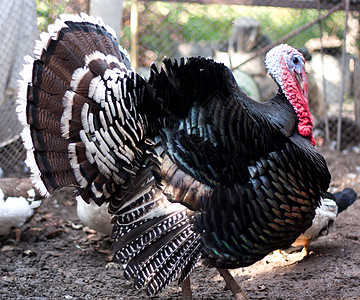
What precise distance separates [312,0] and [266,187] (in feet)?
18.4

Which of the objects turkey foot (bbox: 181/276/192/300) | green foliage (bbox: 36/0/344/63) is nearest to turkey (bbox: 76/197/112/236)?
turkey foot (bbox: 181/276/192/300)

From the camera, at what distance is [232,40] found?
9.41 meters

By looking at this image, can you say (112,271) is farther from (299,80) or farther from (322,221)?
(299,80)

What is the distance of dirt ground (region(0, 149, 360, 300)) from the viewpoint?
13.1 ft

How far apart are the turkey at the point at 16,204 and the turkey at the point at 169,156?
1.47 metres

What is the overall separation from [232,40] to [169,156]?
6550 mm

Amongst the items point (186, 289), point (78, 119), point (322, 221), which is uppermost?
point (78, 119)

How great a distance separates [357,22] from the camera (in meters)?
8.30

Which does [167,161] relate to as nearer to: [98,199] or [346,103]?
[98,199]

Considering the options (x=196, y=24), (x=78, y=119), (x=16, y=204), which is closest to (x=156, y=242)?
(x=78, y=119)

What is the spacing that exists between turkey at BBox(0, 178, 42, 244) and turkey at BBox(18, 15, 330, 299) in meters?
1.47

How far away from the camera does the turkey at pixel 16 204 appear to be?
15.6ft

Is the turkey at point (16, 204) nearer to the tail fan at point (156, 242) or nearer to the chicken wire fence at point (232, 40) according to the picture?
the chicken wire fence at point (232, 40)

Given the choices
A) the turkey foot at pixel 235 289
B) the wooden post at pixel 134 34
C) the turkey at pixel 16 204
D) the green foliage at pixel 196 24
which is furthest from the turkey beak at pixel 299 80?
the green foliage at pixel 196 24
